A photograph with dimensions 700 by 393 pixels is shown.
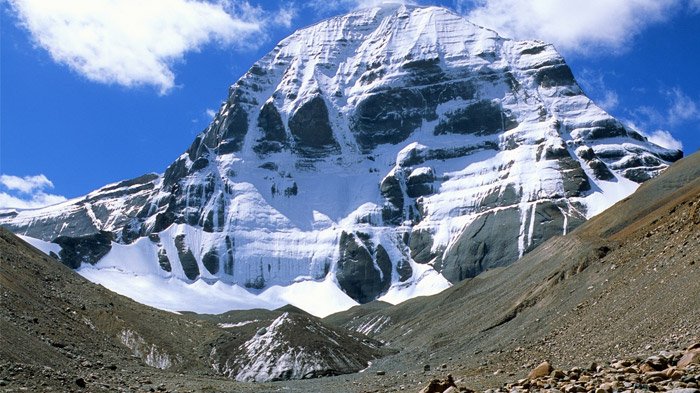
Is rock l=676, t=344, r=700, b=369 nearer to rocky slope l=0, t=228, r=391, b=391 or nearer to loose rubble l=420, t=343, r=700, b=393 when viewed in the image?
loose rubble l=420, t=343, r=700, b=393

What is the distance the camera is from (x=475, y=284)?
565ft

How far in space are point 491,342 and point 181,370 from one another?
31.6 m

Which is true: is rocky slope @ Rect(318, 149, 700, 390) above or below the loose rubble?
above

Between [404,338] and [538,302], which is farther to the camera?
[404,338]

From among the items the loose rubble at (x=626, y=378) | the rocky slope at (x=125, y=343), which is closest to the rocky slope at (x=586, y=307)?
the loose rubble at (x=626, y=378)

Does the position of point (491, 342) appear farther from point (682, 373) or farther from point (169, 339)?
point (682, 373)

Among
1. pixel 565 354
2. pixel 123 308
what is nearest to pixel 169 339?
pixel 123 308

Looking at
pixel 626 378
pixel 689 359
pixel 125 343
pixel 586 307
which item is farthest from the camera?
pixel 125 343

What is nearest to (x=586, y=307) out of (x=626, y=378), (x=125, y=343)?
(x=626, y=378)

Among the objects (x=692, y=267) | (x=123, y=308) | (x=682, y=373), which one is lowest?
(x=682, y=373)

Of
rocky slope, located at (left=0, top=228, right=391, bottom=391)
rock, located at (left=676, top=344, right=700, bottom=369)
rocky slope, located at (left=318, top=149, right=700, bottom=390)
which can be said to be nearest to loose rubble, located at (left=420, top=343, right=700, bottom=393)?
rock, located at (left=676, top=344, right=700, bottom=369)

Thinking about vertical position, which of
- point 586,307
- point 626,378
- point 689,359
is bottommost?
point 626,378

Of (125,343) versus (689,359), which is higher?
(125,343)

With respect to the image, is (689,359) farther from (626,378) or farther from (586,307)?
(586,307)
